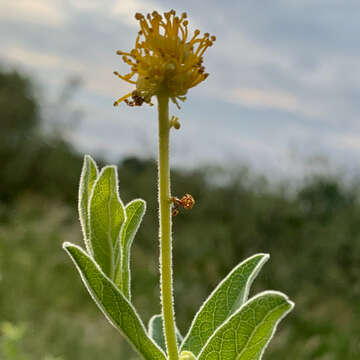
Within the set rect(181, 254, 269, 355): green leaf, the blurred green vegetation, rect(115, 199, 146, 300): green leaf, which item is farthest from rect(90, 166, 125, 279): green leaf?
the blurred green vegetation

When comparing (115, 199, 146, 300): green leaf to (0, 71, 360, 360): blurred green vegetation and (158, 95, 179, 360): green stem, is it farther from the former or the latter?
(0, 71, 360, 360): blurred green vegetation

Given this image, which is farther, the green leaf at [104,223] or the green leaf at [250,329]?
the green leaf at [104,223]

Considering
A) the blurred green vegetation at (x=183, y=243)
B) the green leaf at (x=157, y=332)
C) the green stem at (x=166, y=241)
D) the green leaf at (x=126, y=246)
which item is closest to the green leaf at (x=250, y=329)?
the green stem at (x=166, y=241)

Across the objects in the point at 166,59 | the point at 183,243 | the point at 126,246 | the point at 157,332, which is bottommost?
the point at 183,243

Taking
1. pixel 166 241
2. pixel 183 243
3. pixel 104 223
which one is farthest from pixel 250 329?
pixel 183 243

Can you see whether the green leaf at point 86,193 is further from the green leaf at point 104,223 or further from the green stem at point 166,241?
the green stem at point 166,241

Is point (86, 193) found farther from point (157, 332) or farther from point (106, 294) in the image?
point (157, 332)
